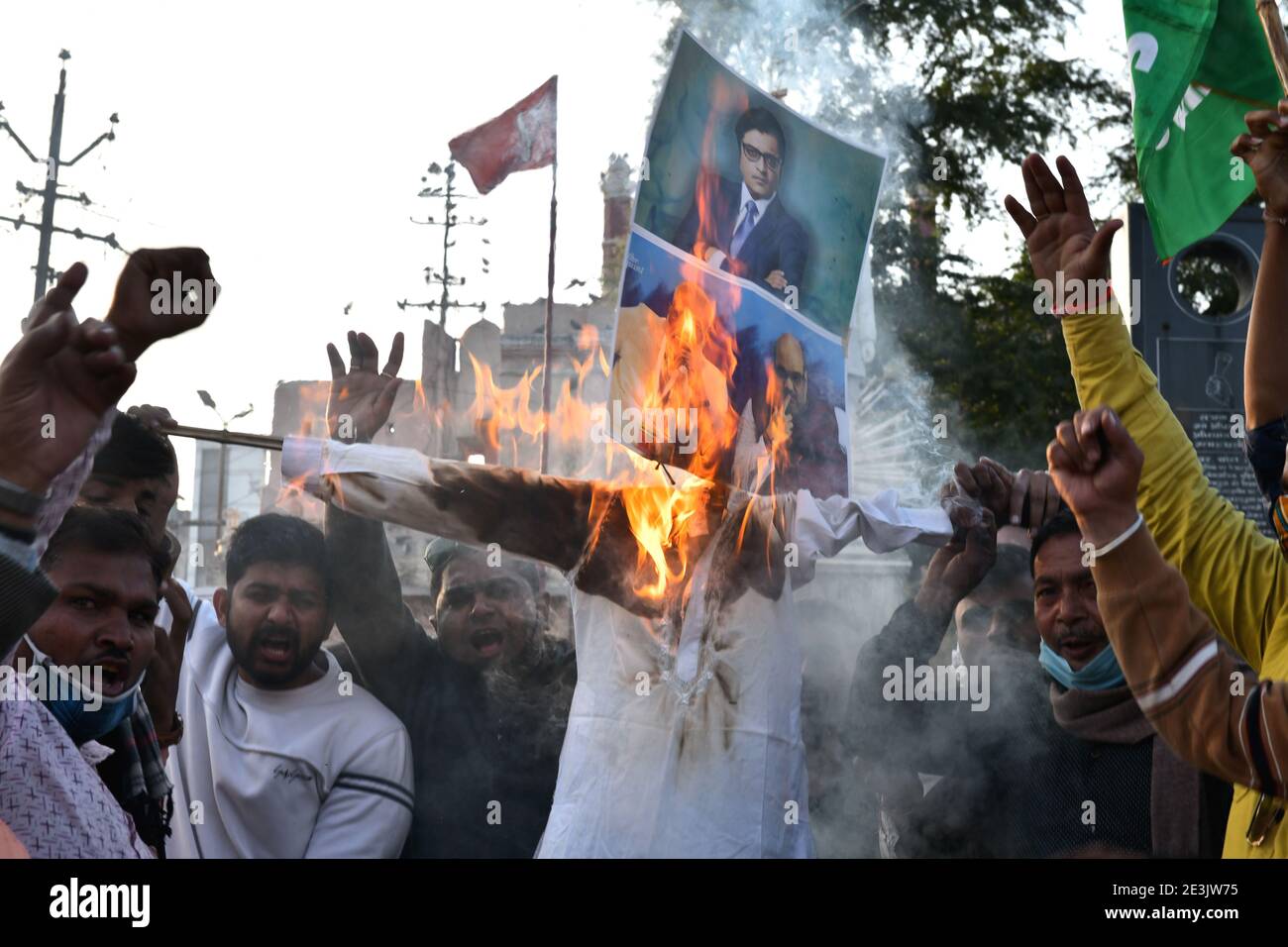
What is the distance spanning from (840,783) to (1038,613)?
863 mm

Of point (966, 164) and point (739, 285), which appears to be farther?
point (966, 164)

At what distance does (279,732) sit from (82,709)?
84cm

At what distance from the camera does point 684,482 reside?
11.6ft

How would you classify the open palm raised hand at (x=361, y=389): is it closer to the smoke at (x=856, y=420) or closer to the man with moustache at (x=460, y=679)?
the man with moustache at (x=460, y=679)

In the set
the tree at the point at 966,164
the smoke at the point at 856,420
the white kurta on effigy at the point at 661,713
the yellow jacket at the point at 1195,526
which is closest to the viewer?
the yellow jacket at the point at 1195,526

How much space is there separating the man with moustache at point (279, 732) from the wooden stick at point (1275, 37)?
2692 mm

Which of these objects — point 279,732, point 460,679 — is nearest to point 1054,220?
point 460,679

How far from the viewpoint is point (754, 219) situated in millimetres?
3598

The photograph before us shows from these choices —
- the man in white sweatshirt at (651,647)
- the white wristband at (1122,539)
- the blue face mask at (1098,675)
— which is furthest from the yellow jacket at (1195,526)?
the man in white sweatshirt at (651,647)

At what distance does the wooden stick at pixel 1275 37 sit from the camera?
293cm

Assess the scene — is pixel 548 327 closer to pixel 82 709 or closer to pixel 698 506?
pixel 698 506
